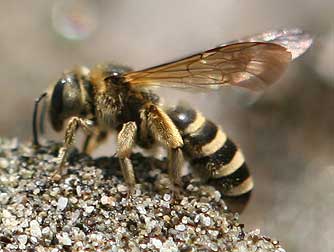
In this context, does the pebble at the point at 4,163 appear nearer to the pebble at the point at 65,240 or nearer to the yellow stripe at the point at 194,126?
the pebble at the point at 65,240

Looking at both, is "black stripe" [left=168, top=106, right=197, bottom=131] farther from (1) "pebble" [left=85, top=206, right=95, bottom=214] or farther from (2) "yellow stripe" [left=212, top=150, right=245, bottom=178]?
(1) "pebble" [left=85, top=206, right=95, bottom=214]

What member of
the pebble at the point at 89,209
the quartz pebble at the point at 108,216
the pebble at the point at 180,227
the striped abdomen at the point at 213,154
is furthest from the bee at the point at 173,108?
the pebble at the point at 180,227

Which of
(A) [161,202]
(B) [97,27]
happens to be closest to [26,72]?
(B) [97,27]

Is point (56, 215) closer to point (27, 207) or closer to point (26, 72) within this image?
point (27, 207)

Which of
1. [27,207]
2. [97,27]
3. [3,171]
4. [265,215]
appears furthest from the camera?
[97,27]

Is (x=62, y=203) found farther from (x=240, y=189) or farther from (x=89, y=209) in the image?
(x=240, y=189)

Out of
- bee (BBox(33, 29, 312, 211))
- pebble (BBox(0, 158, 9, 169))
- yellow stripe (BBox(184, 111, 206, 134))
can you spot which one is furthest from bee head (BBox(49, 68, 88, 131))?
yellow stripe (BBox(184, 111, 206, 134))

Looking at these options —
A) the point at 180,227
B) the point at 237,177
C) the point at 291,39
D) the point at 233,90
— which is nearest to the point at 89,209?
the point at 180,227
